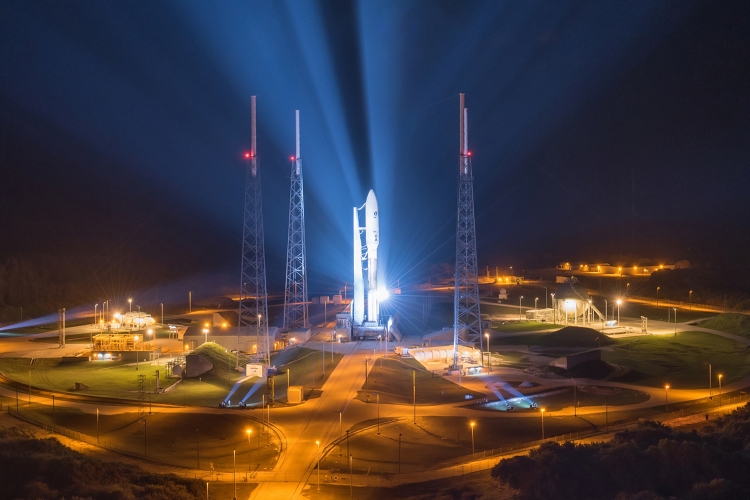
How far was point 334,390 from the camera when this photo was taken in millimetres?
27141

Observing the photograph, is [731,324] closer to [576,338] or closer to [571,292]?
[571,292]

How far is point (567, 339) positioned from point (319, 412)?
2149 cm

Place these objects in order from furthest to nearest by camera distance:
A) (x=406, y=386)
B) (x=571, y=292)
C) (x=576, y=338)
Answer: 1. (x=571, y=292)
2. (x=576, y=338)
3. (x=406, y=386)

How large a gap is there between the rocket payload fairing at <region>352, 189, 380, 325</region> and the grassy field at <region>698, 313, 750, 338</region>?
24472mm

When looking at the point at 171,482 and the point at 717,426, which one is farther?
the point at 717,426

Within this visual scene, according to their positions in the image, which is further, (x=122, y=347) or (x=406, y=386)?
(x=122, y=347)

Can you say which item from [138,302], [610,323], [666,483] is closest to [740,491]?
[666,483]

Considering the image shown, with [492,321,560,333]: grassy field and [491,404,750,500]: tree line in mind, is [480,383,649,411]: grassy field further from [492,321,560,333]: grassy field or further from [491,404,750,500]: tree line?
[492,321,560,333]: grassy field

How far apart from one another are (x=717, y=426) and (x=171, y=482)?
16.9m

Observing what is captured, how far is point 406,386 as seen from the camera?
27953 mm

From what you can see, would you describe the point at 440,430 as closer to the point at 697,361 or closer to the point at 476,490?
the point at 476,490

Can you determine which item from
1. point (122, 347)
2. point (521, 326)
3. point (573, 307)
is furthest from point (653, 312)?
point (122, 347)

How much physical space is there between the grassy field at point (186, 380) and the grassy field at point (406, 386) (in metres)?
2.59

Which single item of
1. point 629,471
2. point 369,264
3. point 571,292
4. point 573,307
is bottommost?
point 629,471
